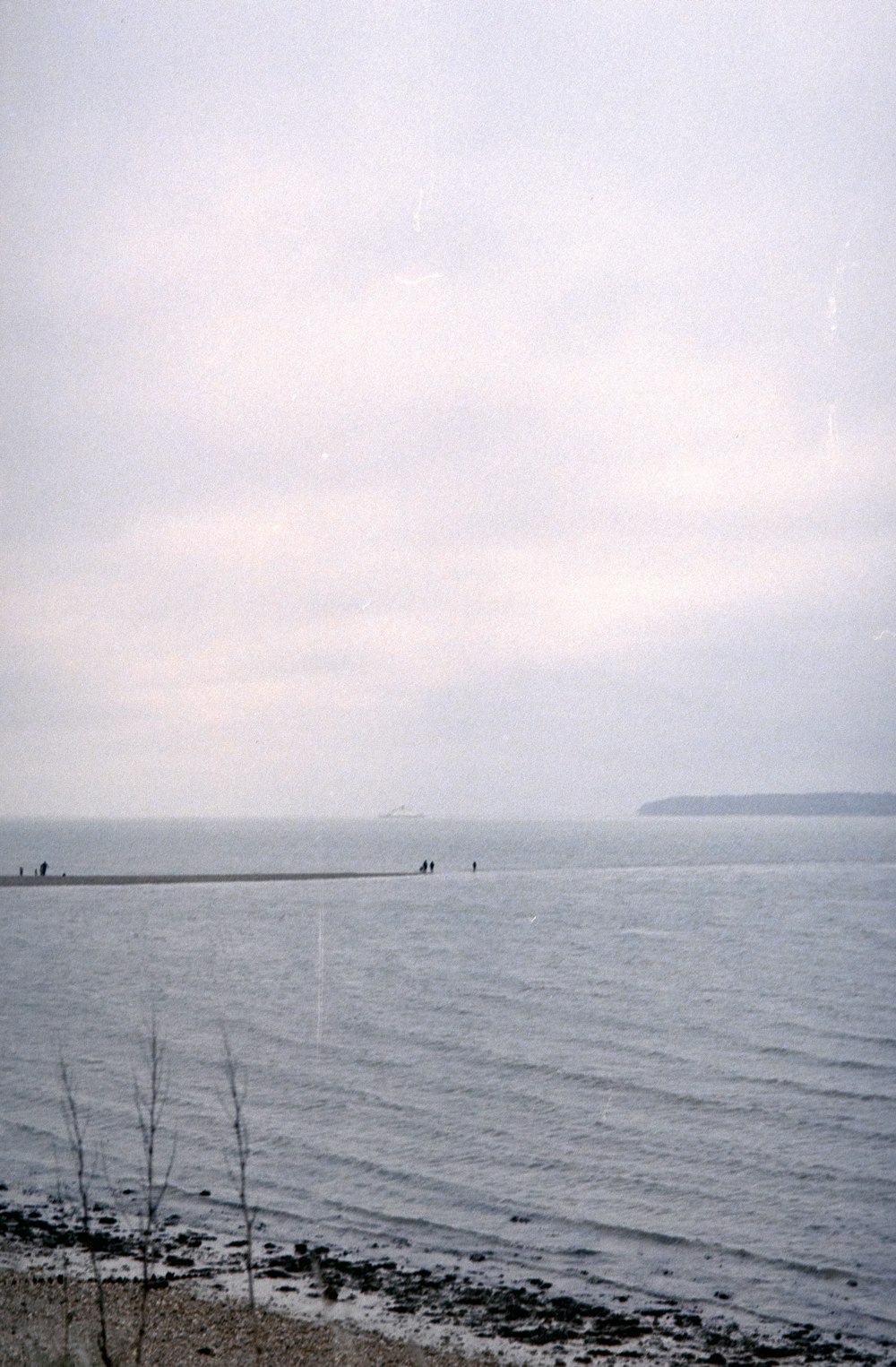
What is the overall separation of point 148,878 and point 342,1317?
9705 centimetres

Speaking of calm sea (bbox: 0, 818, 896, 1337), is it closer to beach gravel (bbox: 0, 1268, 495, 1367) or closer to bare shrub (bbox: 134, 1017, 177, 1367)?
bare shrub (bbox: 134, 1017, 177, 1367)

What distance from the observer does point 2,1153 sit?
82.2 ft

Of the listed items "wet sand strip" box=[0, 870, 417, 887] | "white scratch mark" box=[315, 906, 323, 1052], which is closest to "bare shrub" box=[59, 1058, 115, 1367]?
"white scratch mark" box=[315, 906, 323, 1052]

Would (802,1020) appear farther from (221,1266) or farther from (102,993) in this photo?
(221,1266)

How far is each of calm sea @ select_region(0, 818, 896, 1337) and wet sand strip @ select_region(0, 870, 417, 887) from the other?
22112mm

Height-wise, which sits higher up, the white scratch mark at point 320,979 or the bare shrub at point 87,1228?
the bare shrub at point 87,1228

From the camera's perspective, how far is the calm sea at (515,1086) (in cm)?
2091

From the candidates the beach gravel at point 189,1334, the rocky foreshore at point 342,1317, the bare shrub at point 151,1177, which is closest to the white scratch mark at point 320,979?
the bare shrub at point 151,1177

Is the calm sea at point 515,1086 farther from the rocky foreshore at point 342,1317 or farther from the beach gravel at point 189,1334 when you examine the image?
the beach gravel at point 189,1334

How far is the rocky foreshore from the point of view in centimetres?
1595

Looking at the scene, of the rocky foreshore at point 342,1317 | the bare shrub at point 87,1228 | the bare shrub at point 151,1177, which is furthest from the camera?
the rocky foreshore at point 342,1317

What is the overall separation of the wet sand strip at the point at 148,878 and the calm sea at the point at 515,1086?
22.1m

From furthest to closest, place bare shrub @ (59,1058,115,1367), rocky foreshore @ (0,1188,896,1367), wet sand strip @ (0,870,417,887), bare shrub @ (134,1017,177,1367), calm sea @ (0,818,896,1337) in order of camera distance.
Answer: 1. wet sand strip @ (0,870,417,887)
2. calm sea @ (0,818,896,1337)
3. rocky foreshore @ (0,1188,896,1367)
4. bare shrub @ (134,1017,177,1367)
5. bare shrub @ (59,1058,115,1367)

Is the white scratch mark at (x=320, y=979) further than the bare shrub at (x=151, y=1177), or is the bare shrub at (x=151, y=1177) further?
the white scratch mark at (x=320, y=979)
